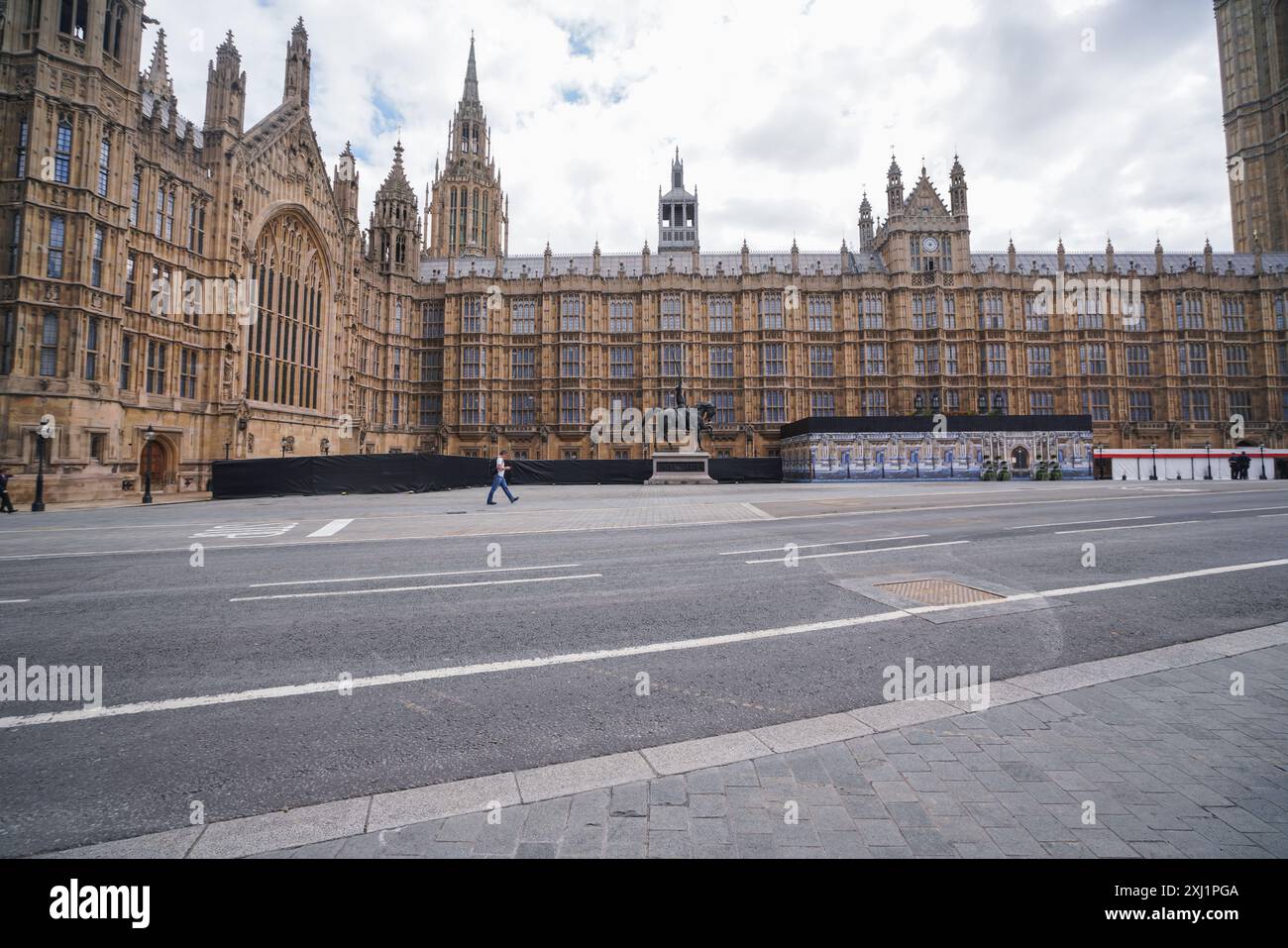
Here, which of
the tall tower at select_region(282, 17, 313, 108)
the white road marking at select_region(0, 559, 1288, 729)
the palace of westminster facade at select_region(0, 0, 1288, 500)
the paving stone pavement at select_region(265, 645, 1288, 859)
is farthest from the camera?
the tall tower at select_region(282, 17, 313, 108)

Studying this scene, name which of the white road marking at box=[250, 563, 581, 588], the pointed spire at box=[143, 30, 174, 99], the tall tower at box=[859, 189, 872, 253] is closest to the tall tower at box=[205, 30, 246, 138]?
the pointed spire at box=[143, 30, 174, 99]

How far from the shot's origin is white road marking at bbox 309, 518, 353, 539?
479 inches

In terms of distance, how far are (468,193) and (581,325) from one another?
33.7m

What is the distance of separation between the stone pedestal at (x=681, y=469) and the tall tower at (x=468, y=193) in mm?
43926

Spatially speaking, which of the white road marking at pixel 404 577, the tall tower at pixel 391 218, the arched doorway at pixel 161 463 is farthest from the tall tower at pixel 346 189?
the white road marking at pixel 404 577

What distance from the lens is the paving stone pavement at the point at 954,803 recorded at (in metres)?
2.26

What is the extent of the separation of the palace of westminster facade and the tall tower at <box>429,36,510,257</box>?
10.3 ft

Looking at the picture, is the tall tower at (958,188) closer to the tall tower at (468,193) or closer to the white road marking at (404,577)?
the tall tower at (468,193)

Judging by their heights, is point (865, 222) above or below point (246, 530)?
above

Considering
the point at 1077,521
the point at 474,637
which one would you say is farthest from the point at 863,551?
the point at 1077,521

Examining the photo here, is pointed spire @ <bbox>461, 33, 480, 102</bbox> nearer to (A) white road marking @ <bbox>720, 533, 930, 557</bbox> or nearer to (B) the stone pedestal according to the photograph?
(B) the stone pedestal

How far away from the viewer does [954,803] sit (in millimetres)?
2574

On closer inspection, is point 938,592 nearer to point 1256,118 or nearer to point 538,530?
point 538,530
